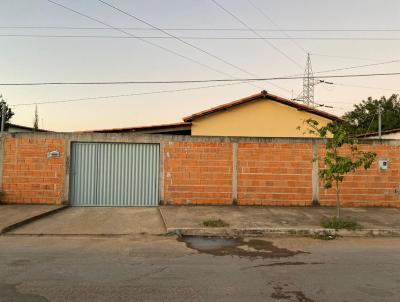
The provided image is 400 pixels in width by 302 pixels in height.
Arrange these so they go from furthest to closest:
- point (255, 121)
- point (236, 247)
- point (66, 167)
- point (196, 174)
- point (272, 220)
A: point (255, 121), point (196, 174), point (66, 167), point (272, 220), point (236, 247)

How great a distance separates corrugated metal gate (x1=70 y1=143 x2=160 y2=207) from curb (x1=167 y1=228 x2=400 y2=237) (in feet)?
13.2

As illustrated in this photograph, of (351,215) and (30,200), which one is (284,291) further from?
(30,200)

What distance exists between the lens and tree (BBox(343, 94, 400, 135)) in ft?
147

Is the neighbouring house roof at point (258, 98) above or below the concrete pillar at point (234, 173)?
above

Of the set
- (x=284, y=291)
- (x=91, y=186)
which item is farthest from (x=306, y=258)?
(x=91, y=186)

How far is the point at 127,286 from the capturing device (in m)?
5.28

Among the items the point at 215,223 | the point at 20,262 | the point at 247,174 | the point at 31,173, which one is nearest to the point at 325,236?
the point at 215,223

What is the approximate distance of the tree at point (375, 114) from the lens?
44.8 m

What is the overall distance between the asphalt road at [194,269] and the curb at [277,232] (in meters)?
0.55

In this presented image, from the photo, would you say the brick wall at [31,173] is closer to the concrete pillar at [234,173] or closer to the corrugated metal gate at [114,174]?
the corrugated metal gate at [114,174]

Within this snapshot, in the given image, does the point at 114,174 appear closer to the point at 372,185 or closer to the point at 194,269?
the point at 194,269

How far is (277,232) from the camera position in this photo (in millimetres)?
9375

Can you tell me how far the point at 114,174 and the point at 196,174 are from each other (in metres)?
2.73

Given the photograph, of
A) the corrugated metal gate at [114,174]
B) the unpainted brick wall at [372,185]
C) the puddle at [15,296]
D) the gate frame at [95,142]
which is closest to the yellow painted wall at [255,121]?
the unpainted brick wall at [372,185]
